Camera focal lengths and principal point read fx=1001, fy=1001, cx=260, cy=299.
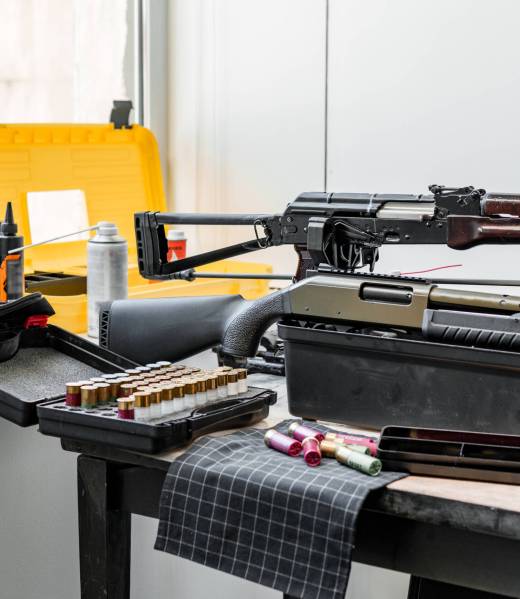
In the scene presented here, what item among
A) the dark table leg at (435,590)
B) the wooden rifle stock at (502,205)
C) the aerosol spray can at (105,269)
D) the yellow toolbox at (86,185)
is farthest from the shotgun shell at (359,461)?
the yellow toolbox at (86,185)

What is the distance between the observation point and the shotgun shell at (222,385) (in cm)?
130

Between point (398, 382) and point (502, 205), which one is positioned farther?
point (502, 205)

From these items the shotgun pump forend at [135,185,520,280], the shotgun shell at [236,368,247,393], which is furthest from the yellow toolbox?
the shotgun shell at [236,368,247,393]

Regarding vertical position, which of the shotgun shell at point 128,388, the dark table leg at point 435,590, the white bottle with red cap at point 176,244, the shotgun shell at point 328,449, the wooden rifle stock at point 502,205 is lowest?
the dark table leg at point 435,590

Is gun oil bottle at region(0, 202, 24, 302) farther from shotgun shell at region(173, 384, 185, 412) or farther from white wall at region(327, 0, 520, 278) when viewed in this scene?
white wall at region(327, 0, 520, 278)

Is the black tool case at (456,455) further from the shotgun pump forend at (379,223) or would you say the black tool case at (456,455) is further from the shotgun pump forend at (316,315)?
the shotgun pump forend at (379,223)

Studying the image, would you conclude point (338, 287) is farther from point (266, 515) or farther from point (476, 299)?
point (266, 515)

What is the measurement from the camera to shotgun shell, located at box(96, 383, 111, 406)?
4.05 feet

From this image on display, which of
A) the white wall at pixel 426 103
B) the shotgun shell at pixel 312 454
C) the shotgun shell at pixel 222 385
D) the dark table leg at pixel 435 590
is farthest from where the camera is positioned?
the white wall at pixel 426 103

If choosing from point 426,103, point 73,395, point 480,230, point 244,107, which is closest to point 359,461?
point 73,395

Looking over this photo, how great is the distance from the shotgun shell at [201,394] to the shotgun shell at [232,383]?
0.05 meters

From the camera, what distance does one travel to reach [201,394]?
127 centimetres

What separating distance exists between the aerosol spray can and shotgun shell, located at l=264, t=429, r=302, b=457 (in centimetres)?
71

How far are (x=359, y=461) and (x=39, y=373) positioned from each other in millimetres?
583
